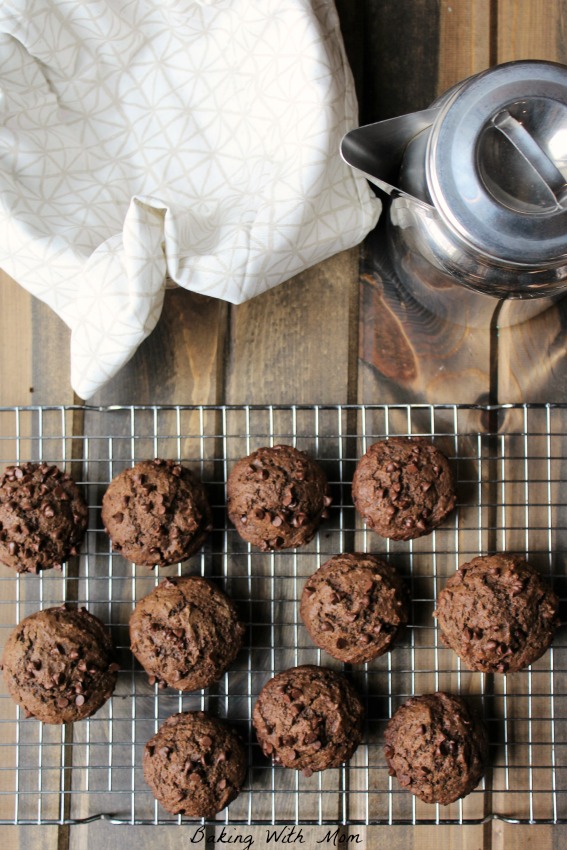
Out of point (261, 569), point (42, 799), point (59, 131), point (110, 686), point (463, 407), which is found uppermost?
point (59, 131)

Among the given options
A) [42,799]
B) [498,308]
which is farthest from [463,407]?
[42,799]

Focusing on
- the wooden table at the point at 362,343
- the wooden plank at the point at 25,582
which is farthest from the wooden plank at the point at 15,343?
the wooden table at the point at 362,343

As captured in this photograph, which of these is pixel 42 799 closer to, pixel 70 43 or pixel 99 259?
pixel 99 259

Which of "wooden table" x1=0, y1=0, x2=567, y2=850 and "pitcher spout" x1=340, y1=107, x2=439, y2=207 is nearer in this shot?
"pitcher spout" x1=340, y1=107, x2=439, y2=207

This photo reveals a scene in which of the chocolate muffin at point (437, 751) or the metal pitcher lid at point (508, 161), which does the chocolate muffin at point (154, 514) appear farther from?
the metal pitcher lid at point (508, 161)

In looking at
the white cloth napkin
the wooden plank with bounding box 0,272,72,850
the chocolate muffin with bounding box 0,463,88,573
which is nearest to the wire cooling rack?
the wooden plank with bounding box 0,272,72,850

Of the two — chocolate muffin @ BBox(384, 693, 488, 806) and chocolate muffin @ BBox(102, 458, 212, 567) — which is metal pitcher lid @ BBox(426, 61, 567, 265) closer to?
chocolate muffin @ BBox(102, 458, 212, 567)
